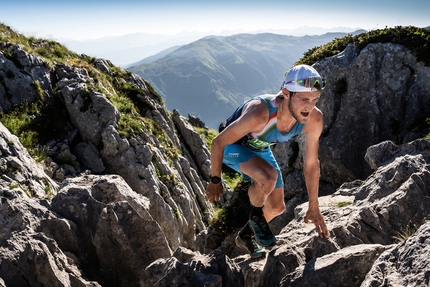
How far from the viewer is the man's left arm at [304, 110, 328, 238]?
7.80 meters

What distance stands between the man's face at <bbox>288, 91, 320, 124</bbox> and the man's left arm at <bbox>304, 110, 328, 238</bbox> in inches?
24.2

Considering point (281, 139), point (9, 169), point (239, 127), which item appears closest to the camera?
point (239, 127)

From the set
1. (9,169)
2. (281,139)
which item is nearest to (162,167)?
(9,169)

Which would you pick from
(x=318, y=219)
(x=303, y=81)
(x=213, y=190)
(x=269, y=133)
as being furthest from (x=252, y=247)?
(x=303, y=81)

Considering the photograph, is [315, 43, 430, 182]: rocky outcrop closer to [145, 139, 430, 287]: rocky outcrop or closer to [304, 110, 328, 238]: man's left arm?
[145, 139, 430, 287]: rocky outcrop

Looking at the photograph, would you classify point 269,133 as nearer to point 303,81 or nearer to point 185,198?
point 303,81

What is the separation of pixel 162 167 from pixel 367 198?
54.0ft

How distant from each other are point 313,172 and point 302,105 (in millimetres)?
1786

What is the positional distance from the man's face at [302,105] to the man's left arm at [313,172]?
2.02 feet

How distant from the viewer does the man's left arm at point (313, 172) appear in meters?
7.80

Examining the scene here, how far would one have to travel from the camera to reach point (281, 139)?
795 cm

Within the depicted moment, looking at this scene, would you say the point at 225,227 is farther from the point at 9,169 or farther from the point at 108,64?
the point at 108,64

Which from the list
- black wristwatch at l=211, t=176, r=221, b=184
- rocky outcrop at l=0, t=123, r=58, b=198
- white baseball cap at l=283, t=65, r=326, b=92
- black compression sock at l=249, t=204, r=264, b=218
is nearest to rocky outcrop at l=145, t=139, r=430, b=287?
black compression sock at l=249, t=204, r=264, b=218

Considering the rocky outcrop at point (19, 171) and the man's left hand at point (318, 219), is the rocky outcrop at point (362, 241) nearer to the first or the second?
the man's left hand at point (318, 219)
